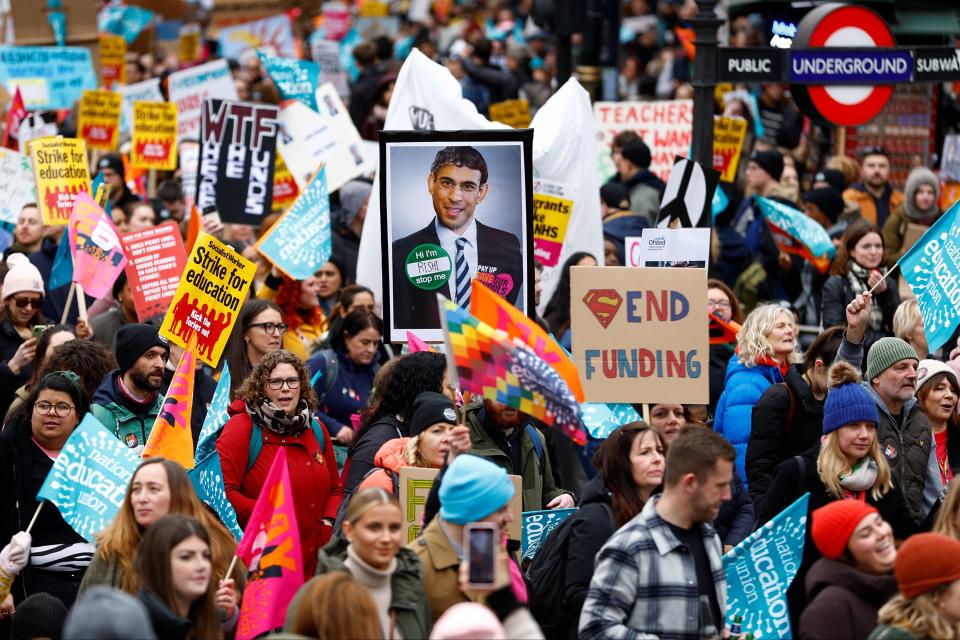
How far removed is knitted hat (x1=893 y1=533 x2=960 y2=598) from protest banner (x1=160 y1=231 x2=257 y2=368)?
3.97m

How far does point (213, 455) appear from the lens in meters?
7.21

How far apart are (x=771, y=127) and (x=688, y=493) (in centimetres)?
1271

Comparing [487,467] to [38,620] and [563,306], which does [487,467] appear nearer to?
[38,620]

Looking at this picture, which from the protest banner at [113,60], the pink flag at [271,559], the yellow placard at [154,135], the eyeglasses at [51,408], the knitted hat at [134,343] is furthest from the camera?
the protest banner at [113,60]

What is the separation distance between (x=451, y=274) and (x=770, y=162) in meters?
5.63

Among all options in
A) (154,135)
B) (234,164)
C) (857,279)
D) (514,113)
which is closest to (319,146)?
(154,135)

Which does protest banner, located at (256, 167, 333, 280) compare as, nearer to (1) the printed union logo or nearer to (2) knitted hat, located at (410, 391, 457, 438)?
(2) knitted hat, located at (410, 391, 457, 438)

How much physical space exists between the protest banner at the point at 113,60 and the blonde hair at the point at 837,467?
48.3 ft

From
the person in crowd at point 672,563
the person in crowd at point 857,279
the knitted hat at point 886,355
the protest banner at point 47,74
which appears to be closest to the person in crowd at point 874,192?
the person in crowd at point 857,279

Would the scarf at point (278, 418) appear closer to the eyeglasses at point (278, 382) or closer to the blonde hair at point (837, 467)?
the eyeglasses at point (278, 382)

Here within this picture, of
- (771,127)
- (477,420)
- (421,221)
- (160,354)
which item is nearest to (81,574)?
(160,354)

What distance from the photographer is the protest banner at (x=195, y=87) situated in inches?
613

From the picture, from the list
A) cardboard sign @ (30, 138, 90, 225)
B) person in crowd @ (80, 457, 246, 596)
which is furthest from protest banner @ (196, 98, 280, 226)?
person in crowd @ (80, 457, 246, 596)

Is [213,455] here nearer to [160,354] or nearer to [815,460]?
[160,354]
